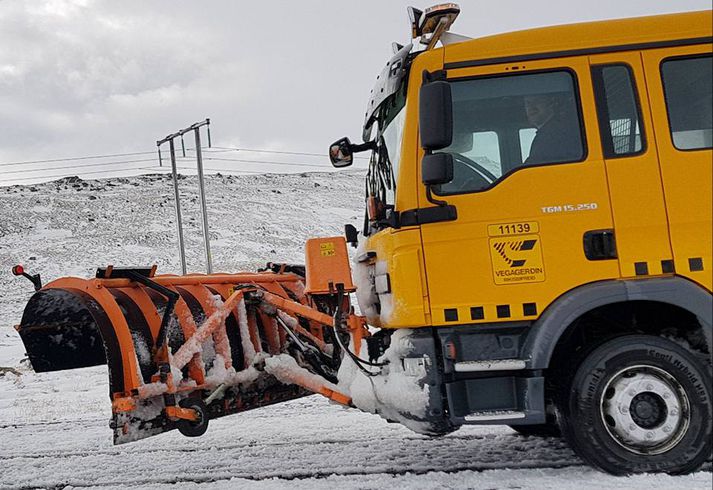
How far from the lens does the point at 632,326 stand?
429cm

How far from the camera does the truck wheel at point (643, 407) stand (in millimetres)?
3990

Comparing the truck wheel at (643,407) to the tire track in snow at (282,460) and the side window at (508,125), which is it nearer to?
the tire track in snow at (282,460)

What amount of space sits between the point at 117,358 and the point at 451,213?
2440mm

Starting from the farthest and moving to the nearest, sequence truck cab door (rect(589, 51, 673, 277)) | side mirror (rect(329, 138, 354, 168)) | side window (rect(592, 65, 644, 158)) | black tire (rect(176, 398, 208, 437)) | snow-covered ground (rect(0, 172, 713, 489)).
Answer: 1. side mirror (rect(329, 138, 354, 168))
2. black tire (rect(176, 398, 208, 437))
3. snow-covered ground (rect(0, 172, 713, 489))
4. side window (rect(592, 65, 644, 158))
5. truck cab door (rect(589, 51, 673, 277))

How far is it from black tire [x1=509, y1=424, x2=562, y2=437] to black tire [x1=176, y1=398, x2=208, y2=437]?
2.56m

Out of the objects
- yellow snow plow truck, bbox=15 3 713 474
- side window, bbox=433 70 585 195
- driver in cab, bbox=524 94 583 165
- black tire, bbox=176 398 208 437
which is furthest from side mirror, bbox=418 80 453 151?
black tire, bbox=176 398 208 437

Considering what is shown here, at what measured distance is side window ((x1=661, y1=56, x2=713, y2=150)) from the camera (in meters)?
4.17

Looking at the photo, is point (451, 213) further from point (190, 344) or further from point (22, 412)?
point (22, 412)

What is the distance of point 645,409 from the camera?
4.03 metres

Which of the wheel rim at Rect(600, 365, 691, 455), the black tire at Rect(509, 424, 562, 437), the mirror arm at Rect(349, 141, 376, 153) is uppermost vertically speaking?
the mirror arm at Rect(349, 141, 376, 153)

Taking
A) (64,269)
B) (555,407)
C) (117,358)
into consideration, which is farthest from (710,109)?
(64,269)

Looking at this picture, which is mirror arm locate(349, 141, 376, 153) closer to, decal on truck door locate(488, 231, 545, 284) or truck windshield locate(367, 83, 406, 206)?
truck windshield locate(367, 83, 406, 206)

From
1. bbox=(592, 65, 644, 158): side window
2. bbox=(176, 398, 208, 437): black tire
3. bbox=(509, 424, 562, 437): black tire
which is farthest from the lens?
bbox=(509, 424, 562, 437): black tire

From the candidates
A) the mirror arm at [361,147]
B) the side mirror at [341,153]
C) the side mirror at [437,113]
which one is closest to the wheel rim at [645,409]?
the side mirror at [437,113]
